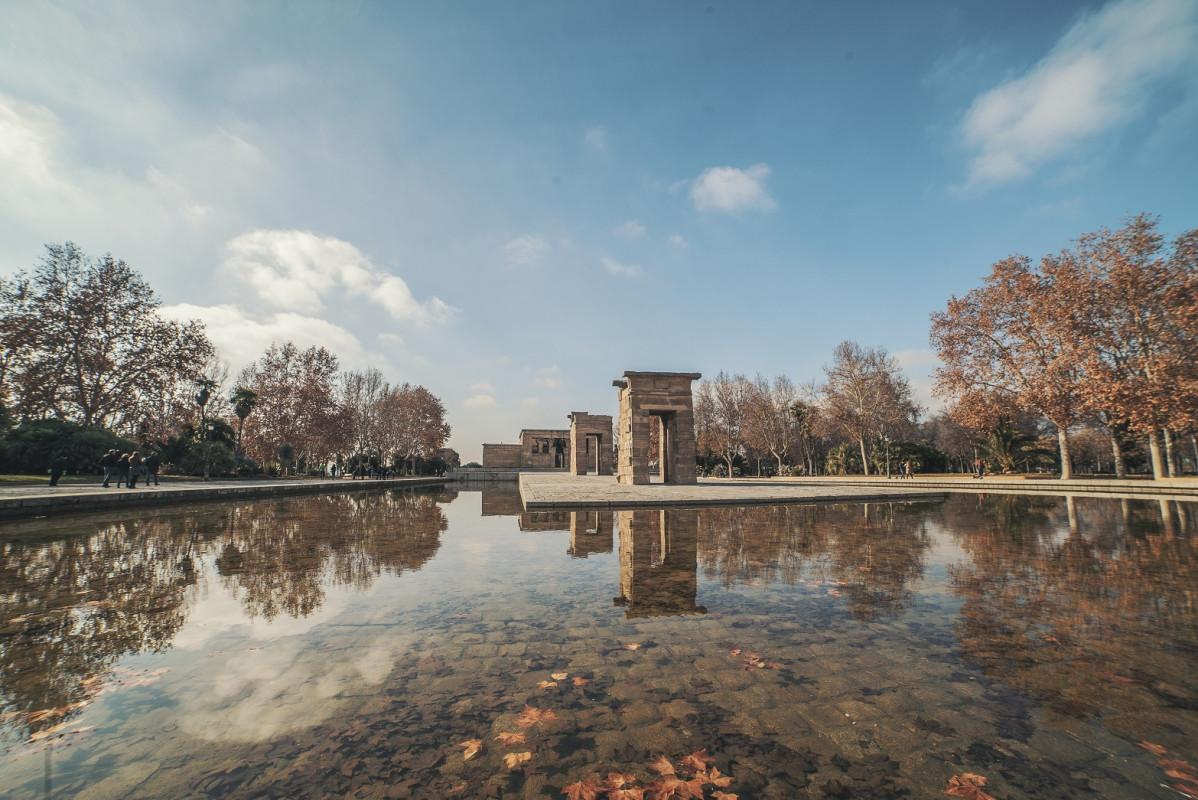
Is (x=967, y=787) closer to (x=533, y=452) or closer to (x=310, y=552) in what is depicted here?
(x=310, y=552)

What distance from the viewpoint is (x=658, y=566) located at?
6.48 meters

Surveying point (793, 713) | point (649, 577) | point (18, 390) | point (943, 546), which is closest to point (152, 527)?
point (649, 577)

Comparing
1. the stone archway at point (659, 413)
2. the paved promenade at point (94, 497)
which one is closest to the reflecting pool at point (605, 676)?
the paved promenade at point (94, 497)

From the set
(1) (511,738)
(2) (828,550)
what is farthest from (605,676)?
(2) (828,550)

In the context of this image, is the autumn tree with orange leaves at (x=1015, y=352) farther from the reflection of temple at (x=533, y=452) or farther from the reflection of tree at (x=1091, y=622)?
the reflection of temple at (x=533, y=452)

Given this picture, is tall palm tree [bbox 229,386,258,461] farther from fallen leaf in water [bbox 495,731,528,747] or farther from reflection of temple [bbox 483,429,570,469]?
fallen leaf in water [bbox 495,731,528,747]

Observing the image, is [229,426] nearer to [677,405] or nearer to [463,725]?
[677,405]

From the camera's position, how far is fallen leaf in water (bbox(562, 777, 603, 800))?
2057 mm

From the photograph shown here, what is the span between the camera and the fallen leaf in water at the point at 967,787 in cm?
205

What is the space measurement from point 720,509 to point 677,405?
10833 millimetres

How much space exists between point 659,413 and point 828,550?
58.7 feet

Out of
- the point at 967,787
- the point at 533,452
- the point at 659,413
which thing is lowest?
the point at 967,787

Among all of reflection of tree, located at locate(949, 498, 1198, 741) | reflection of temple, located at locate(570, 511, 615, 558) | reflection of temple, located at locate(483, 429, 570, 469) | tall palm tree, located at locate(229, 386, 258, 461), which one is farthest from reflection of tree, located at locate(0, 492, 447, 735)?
reflection of temple, located at locate(483, 429, 570, 469)

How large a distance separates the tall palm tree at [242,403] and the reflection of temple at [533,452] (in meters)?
26.8
